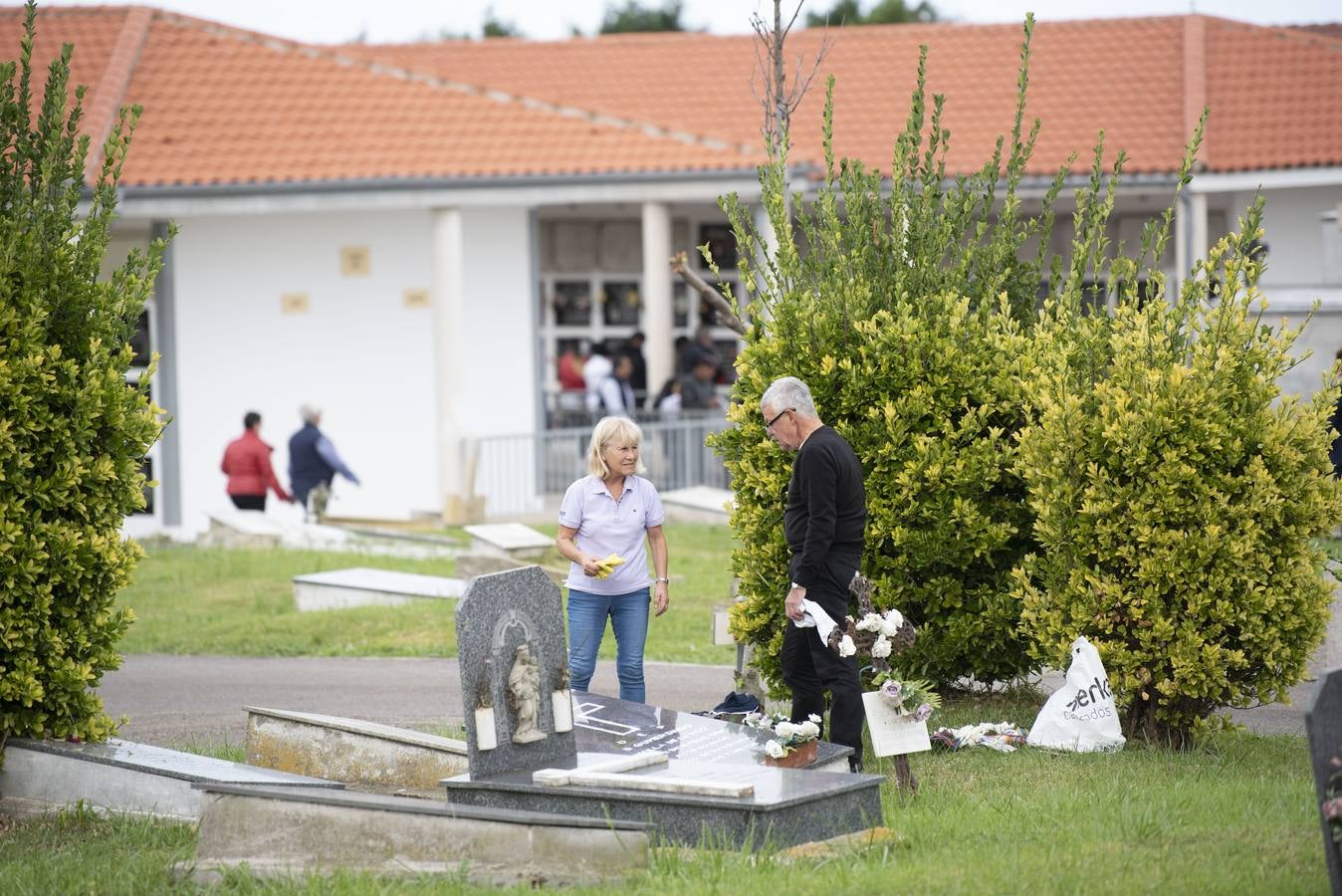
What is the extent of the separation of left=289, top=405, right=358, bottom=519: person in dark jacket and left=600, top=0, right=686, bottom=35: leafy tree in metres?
33.7

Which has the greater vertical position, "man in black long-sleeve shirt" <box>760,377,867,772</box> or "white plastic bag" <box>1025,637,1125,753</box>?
"man in black long-sleeve shirt" <box>760,377,867,772</box>


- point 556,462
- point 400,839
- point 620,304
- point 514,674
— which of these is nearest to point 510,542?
point 514,674

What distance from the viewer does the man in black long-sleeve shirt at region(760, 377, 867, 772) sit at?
24.6 feet

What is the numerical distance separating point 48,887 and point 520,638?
209 centimetres

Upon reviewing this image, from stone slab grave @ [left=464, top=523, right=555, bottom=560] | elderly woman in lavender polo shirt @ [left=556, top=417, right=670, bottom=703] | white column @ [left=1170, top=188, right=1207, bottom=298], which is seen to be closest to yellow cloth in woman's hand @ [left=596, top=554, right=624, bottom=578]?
elderly woman in lavender polo shirt @ [left=556, top=417, right=670, bottom=703]

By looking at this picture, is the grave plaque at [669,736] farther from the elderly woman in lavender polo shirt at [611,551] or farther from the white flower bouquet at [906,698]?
the elderly woman in lavender polo shirt at [611,551]

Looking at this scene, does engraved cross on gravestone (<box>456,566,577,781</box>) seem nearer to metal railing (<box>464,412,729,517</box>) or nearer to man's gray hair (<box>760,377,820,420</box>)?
man's gray hair (<box>760,377,820,420</box>)

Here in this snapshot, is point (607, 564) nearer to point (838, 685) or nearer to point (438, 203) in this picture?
point (838, 685)

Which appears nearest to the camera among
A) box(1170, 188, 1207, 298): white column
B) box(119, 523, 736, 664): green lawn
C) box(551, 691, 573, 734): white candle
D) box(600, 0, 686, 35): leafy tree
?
box(551, 691, 573, 734): white candle

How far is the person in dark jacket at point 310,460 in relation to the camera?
18.9 m

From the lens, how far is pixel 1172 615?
7906mm

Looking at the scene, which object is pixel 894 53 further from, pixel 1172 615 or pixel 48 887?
pixel 48 887

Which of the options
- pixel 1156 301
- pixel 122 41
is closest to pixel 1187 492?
pixel 1156 301

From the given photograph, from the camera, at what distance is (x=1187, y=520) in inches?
311
